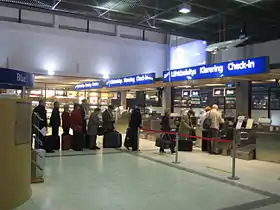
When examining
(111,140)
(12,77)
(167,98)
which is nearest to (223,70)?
(111,140)

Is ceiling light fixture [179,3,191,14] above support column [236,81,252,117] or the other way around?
above

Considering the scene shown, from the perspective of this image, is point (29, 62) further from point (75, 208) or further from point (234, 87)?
point (75, 208)

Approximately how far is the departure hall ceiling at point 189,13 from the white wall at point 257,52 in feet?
0.93

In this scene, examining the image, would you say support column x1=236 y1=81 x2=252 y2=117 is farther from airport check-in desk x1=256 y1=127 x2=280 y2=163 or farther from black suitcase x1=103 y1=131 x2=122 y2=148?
black suitcase x1=103 y1=131 x2=122 y2=148

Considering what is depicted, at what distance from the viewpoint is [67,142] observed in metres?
10.1

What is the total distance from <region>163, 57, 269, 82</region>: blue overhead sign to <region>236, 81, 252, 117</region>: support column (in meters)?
2.70

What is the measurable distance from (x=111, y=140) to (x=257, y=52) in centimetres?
739

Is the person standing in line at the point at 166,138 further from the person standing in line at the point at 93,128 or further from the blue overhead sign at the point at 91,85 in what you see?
the blue overhead sign at the point at 91,85

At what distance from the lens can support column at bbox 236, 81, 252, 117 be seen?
494 inches

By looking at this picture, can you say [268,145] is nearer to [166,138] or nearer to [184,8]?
[166,138]

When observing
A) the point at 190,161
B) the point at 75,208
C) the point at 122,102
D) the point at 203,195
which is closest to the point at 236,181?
the point at 203,195

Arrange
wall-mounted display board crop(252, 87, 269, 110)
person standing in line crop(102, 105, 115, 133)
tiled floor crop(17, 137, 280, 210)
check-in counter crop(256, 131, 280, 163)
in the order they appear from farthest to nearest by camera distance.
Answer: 1. wall-mounted display board crop(252, 87, 269, 110)
2. person standing in line crop(102, 105, 115, 133)
3. check-in counter crop(256, 131, 280, 163)
4. tiled floor crop(17, 137, 280, 210)

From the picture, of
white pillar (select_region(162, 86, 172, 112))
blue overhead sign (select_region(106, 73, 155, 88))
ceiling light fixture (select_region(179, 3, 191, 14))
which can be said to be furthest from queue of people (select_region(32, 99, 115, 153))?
white pillar (select_region(162, 86, 172, 112))

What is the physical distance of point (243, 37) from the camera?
11.4 metres
